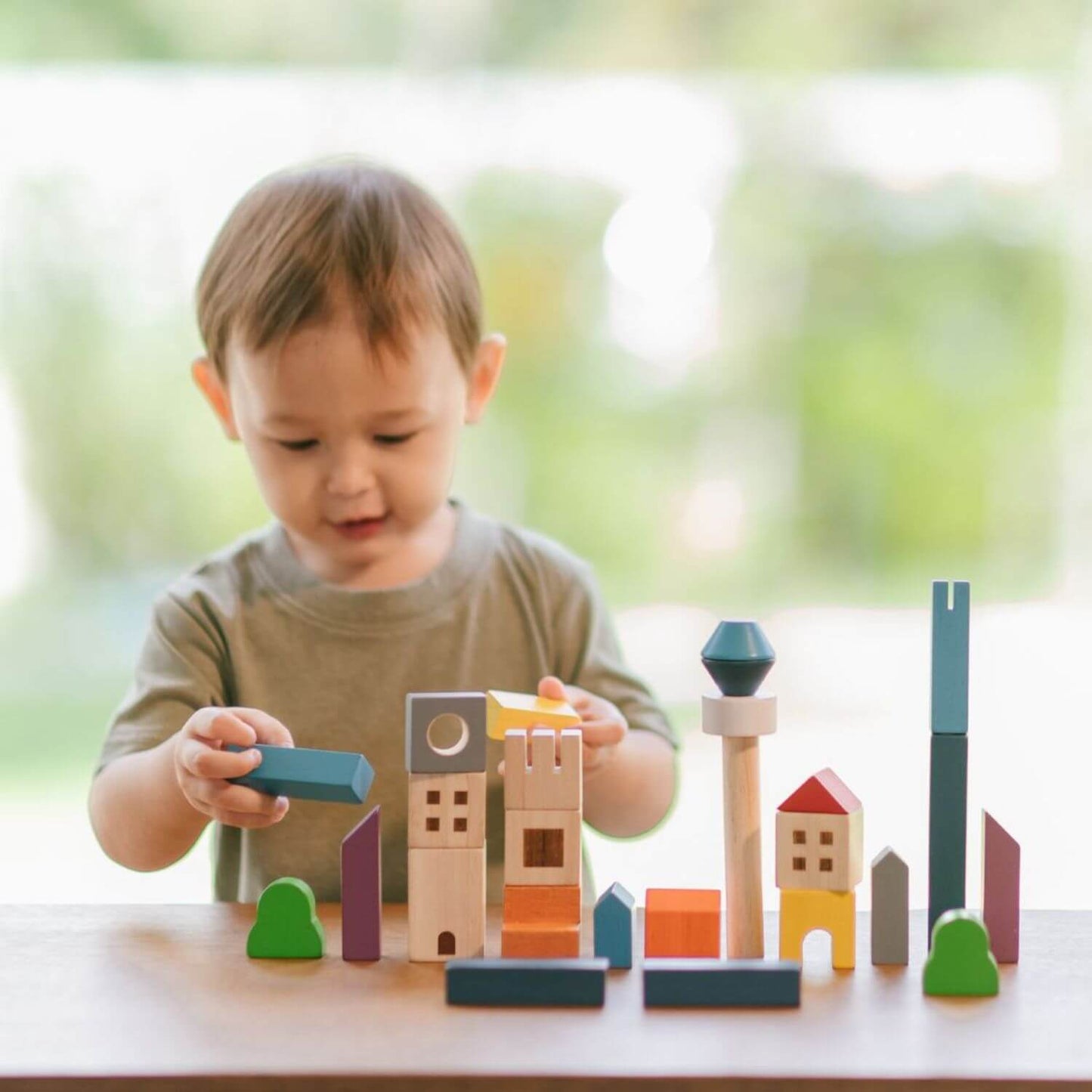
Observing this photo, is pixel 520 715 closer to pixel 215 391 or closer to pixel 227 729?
pixel 227 729

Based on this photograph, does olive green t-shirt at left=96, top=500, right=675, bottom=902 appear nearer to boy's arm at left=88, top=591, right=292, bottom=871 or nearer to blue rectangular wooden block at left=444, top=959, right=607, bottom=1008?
boy's arm at left=88, top=591, right=292, bottom=871

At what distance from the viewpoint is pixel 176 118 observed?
3396 mm

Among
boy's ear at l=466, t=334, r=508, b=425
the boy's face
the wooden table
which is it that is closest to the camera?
the wooden table

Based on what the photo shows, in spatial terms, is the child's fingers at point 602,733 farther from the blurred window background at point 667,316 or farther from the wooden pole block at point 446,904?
the blurred window background at point 667,316

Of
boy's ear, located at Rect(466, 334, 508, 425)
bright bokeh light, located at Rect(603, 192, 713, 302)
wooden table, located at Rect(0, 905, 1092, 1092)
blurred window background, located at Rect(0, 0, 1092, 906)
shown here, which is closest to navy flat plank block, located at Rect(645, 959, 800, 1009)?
wooden table, located at Rect(0, 905, 1092, 1092)

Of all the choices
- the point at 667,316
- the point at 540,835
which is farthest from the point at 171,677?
the point at 667,316

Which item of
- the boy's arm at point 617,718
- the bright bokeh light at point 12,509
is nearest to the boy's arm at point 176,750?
the boy's arm at point 617,718

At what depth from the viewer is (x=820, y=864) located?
70 centimetres

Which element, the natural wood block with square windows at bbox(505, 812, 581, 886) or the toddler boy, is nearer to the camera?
the natural wood block with square windows at bbox(505, 812, 581, 886)

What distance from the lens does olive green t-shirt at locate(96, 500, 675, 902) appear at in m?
0.98

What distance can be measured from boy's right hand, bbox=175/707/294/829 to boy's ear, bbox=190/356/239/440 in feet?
0.85

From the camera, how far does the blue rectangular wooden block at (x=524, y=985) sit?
2.15 feet

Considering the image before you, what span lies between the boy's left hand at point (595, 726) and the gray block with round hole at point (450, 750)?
71mm

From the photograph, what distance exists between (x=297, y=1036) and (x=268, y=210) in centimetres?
53
